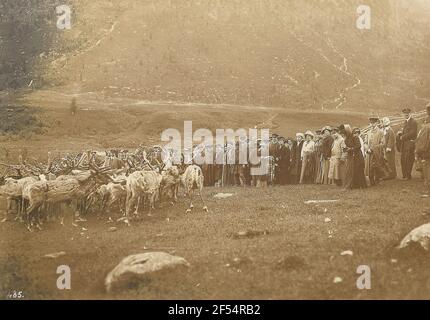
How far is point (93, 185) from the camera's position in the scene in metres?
11.8

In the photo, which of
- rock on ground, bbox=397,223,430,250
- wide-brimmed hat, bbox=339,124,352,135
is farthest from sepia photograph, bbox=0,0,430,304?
wide-brimmed hat, bbox=339,124,352,135

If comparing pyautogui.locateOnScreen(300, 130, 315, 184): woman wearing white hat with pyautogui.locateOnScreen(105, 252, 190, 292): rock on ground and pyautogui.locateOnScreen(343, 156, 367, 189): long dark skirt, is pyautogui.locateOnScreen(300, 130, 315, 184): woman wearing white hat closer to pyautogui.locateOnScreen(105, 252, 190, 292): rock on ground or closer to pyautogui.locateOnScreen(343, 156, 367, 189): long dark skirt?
pyautogui.locateOnScreen(343, 156, 367, 189): long dark skirt

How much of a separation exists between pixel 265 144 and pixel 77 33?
15.4ft

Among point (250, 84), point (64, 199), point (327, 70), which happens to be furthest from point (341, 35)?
point (64, 199)

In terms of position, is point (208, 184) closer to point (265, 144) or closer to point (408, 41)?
point (265, 144)

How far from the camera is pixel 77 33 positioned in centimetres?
1291

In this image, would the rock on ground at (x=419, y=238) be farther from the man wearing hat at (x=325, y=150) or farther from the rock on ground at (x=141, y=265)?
the rock on ground at (x=141, y=265)

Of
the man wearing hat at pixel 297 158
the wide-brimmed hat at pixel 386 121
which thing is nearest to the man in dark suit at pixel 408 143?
the wide-brimmed hat at pixel 386 121

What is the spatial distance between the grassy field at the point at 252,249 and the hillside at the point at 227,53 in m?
2.23

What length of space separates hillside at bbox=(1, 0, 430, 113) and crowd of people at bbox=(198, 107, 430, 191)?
593 mm

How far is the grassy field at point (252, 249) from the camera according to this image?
32.4ft

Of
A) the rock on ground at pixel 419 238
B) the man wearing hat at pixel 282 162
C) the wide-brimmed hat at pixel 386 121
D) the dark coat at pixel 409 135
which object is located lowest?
the rock on ground at pixel 419 238

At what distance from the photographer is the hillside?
1271 centimetres

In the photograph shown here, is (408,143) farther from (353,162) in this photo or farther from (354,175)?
(354,175)
